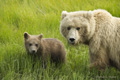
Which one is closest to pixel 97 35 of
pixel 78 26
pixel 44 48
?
pixel 78 26

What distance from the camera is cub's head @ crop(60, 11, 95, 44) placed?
5174 millimetres

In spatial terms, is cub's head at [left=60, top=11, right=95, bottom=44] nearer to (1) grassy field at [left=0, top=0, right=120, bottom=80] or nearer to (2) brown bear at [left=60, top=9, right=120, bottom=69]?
(2) brown bear at [left=60, top=9, right=120, bottom=69]

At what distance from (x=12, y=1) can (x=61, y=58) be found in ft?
13.7

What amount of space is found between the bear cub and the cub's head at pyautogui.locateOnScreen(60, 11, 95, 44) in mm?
1005

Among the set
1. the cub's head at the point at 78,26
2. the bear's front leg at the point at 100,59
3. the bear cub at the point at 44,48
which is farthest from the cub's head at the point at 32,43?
the bear's front leg at the point at 100,59

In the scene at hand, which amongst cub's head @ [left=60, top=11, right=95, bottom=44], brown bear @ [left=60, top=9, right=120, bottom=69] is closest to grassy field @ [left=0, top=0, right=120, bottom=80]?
brown bear @ [left=60, top=9, right=120, bottom=69]

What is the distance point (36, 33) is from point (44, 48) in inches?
46.5

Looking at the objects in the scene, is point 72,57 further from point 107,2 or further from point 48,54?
point 107,2

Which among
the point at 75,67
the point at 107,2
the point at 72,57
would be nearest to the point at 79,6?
the point at 107,2

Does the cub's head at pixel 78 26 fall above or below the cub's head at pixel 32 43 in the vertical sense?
above

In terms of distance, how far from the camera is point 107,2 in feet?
31.6

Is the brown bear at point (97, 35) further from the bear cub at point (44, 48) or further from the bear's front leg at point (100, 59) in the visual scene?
the bear cub at point (44, 48)

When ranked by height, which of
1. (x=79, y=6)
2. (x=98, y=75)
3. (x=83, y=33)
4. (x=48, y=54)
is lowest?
(x=98, y=75)

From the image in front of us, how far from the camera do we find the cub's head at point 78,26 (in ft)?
17.0
